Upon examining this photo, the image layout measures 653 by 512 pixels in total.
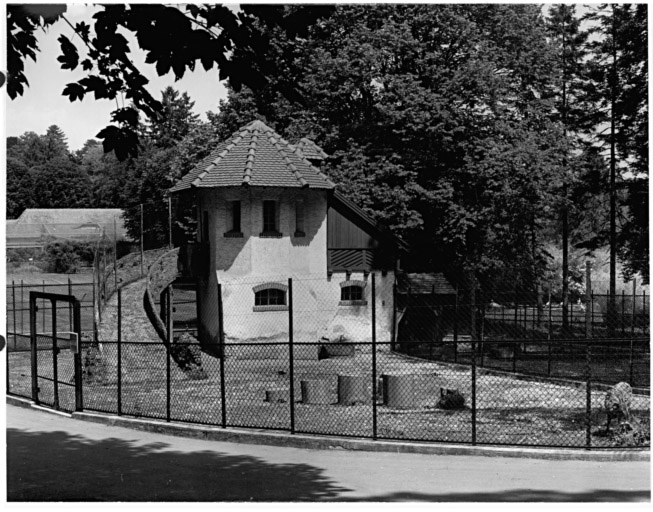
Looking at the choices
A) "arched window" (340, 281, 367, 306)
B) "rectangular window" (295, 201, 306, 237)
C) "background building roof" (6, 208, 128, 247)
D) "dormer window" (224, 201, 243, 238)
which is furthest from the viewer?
"background building roof" (6, 208, 128, 247)

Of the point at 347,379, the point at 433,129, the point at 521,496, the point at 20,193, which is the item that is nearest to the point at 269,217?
the point at 433,129

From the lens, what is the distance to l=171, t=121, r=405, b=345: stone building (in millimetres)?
33094

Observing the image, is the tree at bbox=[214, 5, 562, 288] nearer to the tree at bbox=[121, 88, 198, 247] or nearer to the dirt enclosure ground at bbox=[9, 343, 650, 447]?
the tree at bbox=[121, 88, 198, 247]

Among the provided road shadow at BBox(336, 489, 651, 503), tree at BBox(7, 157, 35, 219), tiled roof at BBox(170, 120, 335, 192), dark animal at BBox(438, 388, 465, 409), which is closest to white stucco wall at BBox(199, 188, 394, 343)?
tiled roof at BBox(170, 120, 335, 192)

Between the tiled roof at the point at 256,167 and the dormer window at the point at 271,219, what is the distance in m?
1.07

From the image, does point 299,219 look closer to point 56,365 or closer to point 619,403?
point 56,365

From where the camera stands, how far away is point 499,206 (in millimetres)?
36469

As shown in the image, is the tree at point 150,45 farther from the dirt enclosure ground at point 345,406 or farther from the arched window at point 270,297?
the arched window at point 270,297

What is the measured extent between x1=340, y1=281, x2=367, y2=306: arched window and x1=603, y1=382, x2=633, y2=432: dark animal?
2103cm

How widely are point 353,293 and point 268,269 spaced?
4279 millimetres

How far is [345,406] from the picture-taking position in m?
19.8

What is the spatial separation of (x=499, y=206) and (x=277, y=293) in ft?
29.8

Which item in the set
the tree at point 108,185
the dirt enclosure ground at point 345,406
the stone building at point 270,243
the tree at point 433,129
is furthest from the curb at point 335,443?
the tree at point 108,185

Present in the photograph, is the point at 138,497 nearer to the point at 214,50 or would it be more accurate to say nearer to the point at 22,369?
the point at 214,50
